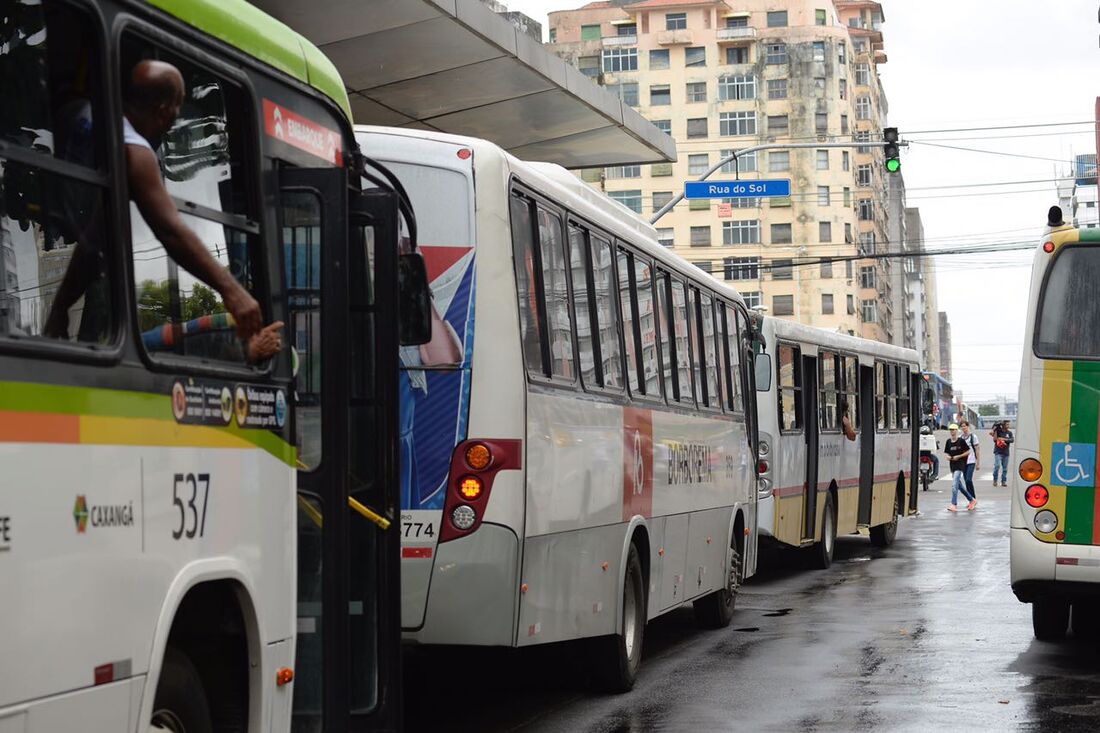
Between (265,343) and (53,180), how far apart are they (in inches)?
52.6

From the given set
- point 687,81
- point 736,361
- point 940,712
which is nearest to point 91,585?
point 940,712

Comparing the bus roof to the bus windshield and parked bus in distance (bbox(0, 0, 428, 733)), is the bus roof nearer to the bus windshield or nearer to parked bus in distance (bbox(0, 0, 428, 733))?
parked bus in distance (bbox(0, 0, 428, 733))

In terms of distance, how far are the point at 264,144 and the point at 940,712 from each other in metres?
5.80

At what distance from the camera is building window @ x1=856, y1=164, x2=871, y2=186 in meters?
119

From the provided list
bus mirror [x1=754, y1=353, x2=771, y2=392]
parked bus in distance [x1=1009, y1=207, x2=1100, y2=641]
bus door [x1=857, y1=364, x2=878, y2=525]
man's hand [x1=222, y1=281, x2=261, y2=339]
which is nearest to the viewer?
man's hand [x1=222, y1=281, x2=261, y2=339]

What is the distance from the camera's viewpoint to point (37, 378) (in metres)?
4.15

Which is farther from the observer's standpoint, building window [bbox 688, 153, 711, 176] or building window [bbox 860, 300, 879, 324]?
building window [bbox 860, 300, 879, 324]

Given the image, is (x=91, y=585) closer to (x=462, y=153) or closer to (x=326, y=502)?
(x=326, y=502)

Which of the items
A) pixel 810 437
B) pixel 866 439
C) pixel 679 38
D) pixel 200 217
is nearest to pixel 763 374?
pixel 810 437

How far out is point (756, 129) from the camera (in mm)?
118250

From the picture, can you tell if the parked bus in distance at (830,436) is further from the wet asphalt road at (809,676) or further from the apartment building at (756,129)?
the apartment building at (756,129)

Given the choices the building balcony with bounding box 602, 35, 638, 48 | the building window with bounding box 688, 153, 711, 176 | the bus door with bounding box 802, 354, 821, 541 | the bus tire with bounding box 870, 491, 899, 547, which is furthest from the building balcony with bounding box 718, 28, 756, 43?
the bus door with bounding box 802, 354, 821, 541

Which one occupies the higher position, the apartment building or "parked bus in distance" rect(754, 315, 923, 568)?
the apartment building

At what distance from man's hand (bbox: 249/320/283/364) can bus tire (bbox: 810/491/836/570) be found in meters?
16.3
